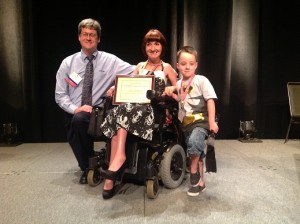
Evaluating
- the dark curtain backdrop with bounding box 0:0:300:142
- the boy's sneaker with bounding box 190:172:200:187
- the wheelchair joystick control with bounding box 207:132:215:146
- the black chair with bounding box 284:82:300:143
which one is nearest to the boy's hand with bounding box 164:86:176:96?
the wheelchair joystick control with bounding box 207:132:215:146

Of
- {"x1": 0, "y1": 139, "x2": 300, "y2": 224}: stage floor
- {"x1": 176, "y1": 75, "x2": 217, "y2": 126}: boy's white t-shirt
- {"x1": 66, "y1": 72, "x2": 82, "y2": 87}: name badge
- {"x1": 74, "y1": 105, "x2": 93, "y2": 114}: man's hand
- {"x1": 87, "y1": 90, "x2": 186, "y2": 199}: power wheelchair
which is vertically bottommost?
{"x1": 0, "y1": 139, "x2": 300, "y2": 224}: stage floor

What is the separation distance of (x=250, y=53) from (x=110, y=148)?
9.32 ft

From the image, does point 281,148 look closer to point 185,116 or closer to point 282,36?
point 282,36

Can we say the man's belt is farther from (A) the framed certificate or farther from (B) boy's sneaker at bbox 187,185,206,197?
(B) boy's sneaker at bbox 187,185,206,197

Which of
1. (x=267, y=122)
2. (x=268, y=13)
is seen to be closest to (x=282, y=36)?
(x=268, y=13)

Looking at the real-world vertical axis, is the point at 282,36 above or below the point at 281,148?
above

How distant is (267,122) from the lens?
15.3ft

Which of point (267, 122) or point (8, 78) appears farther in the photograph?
point (267, 122)

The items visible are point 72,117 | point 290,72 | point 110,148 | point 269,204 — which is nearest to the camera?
point 269,204

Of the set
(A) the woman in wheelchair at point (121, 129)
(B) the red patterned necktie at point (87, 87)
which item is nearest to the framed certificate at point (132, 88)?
(A) the woman in wheelchair at point (121, 129)

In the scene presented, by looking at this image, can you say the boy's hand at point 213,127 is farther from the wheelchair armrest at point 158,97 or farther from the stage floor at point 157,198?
the stage floor at point 157,198

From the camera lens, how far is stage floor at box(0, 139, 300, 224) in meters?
1.97

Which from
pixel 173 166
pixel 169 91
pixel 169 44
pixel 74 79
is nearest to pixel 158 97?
pixel 169 91

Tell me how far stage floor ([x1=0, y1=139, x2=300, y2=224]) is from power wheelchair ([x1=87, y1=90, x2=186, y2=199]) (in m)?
0.09
